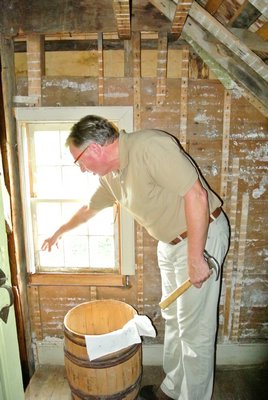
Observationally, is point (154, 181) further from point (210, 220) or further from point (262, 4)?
point (262, 4)

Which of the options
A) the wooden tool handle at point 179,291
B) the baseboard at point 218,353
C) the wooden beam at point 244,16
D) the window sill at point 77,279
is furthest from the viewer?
the baseboard at point 218,353

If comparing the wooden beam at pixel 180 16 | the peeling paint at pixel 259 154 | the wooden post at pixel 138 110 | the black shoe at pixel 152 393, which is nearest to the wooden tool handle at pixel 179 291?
the wooden post at pixel 138 110

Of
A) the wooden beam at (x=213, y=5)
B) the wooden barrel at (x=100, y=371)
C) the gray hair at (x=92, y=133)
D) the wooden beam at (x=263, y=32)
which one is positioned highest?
the wooden beam at (x=213, y=5)

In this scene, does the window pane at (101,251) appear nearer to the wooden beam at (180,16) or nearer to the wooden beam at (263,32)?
the wooden beam at (180,16)

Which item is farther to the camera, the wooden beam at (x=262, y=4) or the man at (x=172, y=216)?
the man at (x=172, y=216)

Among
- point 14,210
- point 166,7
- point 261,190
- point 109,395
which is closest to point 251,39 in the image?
point 166,7

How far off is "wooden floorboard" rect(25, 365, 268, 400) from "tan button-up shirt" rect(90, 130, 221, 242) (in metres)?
1.34

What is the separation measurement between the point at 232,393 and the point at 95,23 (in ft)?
9.26

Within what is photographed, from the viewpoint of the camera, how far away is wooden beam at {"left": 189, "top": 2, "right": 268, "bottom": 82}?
4.85 feet

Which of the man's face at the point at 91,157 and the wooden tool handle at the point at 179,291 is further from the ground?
the man's face at the point at 91,157

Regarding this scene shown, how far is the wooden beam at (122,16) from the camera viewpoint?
1507 millimetres

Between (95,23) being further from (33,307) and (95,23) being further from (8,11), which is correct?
(33,307)

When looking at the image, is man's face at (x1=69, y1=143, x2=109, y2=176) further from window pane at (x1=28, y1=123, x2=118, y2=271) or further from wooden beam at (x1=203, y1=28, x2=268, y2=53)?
wooden beam at (x1=203, y1=28, x2=268, y2=53)

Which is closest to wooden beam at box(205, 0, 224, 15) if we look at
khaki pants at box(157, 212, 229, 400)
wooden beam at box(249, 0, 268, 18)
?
wooden beam at box(249, 0, 268, 18)
